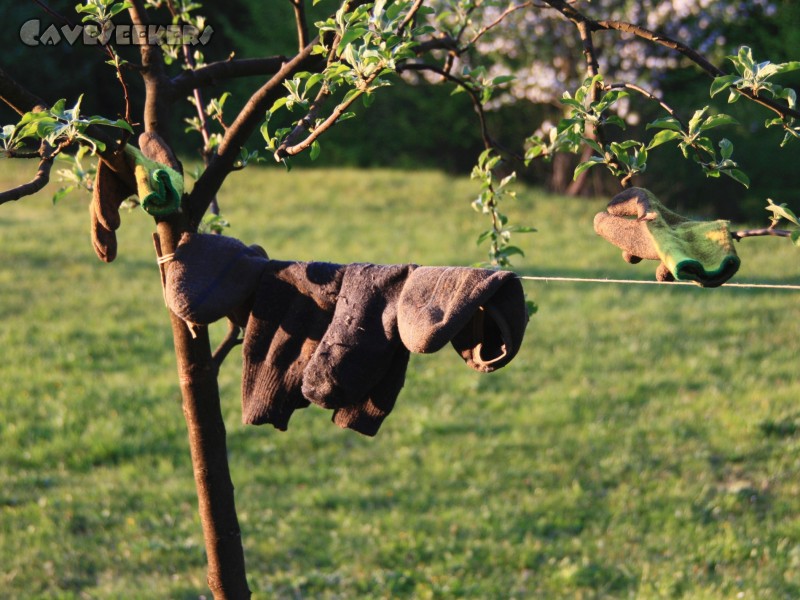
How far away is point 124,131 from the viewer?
2.05 meters

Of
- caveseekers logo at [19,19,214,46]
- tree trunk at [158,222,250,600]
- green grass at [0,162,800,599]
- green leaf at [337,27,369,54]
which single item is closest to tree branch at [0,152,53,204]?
caveseekers logo at [19,19,214,46]

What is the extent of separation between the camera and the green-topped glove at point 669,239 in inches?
60.6

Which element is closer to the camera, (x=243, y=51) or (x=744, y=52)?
(x=744, y=52)

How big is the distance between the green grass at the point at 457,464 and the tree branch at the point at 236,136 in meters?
2.15

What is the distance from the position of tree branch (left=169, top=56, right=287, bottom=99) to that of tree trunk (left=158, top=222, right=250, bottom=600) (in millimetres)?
645

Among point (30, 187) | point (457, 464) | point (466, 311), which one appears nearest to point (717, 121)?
point (466, 311)

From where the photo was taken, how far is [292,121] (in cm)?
243

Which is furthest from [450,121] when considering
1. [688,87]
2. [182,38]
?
[182,38]

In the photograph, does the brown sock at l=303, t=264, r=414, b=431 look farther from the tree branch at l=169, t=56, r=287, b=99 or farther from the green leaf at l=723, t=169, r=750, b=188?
the tree branch at l=169, t=56, r=287, b=99

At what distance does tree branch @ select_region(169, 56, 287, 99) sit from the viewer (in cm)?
249

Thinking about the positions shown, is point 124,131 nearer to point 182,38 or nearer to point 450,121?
point 182,38

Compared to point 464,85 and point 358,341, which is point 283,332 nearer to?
point 358,341

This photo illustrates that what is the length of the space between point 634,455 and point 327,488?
68.9 inches

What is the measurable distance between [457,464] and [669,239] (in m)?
3.72
